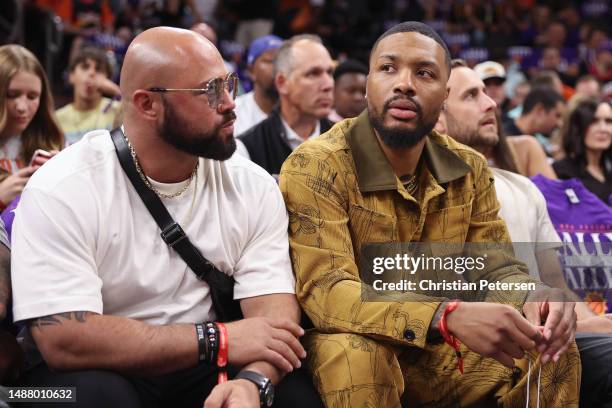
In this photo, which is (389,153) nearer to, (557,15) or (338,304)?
(338,304)

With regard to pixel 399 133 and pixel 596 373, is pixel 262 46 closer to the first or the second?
pixel 399 133

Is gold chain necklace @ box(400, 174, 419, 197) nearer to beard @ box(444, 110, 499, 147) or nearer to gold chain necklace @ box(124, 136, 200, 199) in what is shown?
gold chain necklace @ box(124, 136, 200, 199)

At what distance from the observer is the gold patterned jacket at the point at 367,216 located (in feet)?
7.43

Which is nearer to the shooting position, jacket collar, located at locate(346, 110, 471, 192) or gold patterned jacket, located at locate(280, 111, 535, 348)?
gold patterned jacket, located at locate(280, 111, 535, 348)

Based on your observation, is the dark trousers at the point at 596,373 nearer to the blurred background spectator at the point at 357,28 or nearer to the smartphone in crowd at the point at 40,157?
the smartphone in crowd at the point at 40,157

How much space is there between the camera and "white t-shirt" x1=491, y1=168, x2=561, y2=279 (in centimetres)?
322

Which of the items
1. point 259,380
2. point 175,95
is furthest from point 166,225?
point 259,380

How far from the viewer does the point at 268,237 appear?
2.40 meters

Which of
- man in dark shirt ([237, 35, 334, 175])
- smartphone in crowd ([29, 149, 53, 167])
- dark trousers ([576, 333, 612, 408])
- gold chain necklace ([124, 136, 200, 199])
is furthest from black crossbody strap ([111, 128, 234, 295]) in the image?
man in dark shirt ([237, 35, 334, 175])

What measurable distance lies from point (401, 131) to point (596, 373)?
96cm

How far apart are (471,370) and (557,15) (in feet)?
37.9

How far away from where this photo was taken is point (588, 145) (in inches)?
213

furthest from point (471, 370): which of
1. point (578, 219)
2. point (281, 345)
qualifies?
point (578, 219)

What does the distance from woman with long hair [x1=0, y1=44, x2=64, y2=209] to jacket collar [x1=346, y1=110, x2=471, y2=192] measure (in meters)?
1.60
